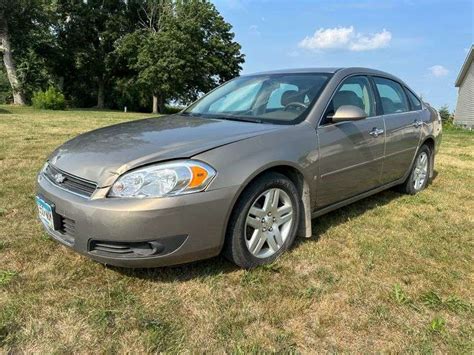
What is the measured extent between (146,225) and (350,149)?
1973 mm

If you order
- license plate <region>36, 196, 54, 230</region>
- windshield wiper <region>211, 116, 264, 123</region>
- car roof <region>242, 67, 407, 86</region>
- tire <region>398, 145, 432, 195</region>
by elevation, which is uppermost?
car roof <region>242, 67, 407, 86</region>

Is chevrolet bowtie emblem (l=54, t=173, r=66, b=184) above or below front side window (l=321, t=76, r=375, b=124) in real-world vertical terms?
below

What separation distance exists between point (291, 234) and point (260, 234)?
0.36m

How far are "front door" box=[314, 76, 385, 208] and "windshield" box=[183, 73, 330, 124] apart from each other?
21 centimetres

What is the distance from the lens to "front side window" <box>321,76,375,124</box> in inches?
139

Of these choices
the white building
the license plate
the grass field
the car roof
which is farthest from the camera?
the white building

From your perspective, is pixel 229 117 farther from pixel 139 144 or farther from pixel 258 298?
pixel 258 298

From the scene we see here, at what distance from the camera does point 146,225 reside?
94.4 inches

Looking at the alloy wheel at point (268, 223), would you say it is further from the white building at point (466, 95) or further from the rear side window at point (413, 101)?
the white building at point (466, 95)

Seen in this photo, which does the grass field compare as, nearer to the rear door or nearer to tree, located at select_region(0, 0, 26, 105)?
the rear door

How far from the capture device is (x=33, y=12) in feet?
95.1

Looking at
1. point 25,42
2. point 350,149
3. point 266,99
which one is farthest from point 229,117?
point 25,42

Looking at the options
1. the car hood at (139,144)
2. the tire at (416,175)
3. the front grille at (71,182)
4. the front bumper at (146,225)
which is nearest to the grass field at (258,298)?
the front bumper at (146,225)

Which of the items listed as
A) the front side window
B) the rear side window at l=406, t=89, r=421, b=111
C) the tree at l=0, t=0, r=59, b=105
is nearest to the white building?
the rear side window at l=406, t=89, r=421, b=111
